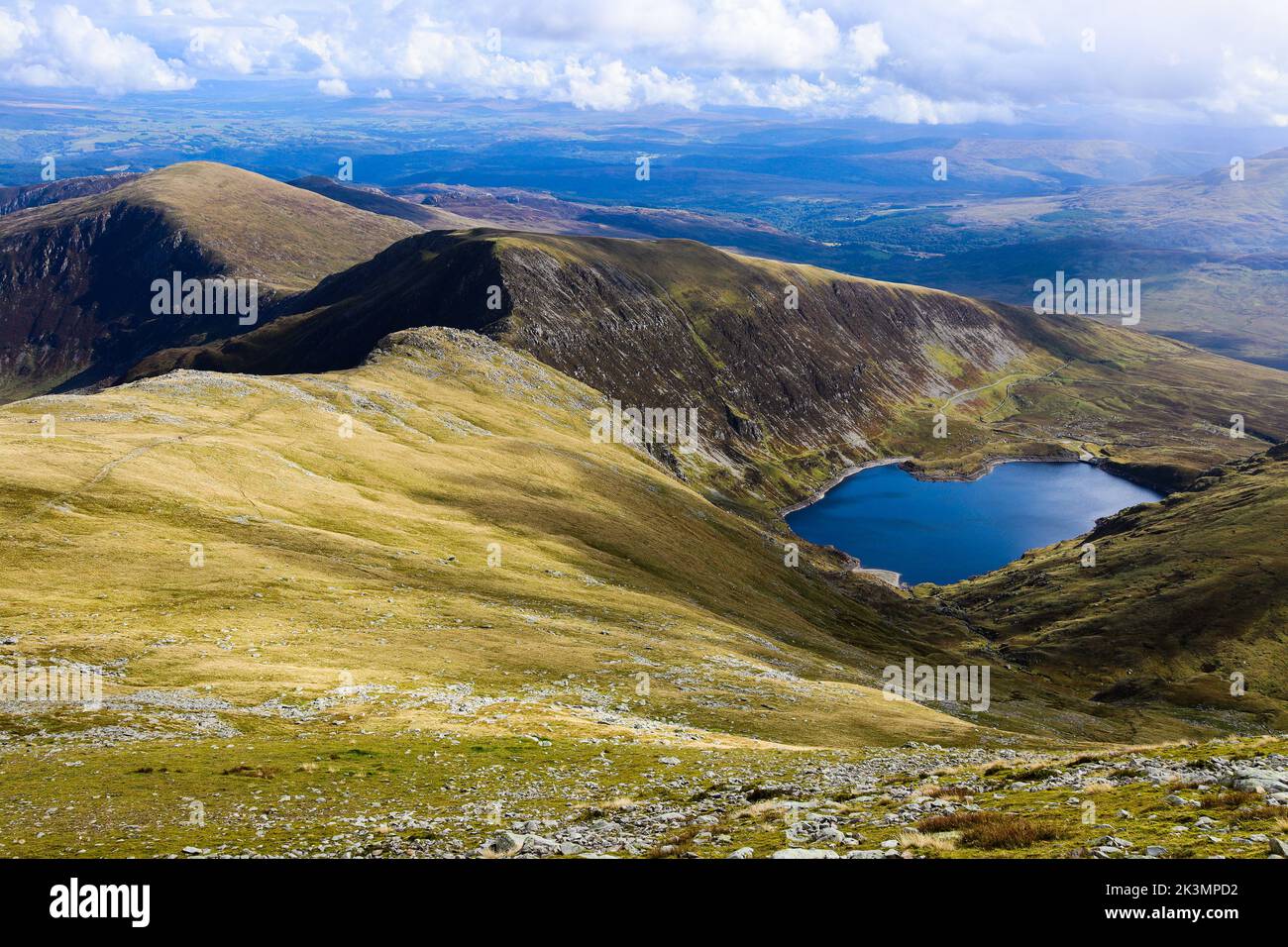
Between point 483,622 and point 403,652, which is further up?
point 403,652

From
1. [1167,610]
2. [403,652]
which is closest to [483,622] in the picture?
[403,652]

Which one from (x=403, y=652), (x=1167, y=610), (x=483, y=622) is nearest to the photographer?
(x=403, y=652)

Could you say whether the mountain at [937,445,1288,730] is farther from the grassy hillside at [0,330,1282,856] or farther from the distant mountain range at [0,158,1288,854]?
the grassy hillside at [0,330,1282,856]

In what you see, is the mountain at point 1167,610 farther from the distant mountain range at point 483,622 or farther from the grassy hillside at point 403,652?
the grassy hillside at point 403,652

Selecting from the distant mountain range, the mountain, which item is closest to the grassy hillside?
the distant mountain range

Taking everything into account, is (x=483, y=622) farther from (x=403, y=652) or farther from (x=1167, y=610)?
(x=1167, y=610)

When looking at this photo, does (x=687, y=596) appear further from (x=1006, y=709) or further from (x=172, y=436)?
(x=172, y=436)
